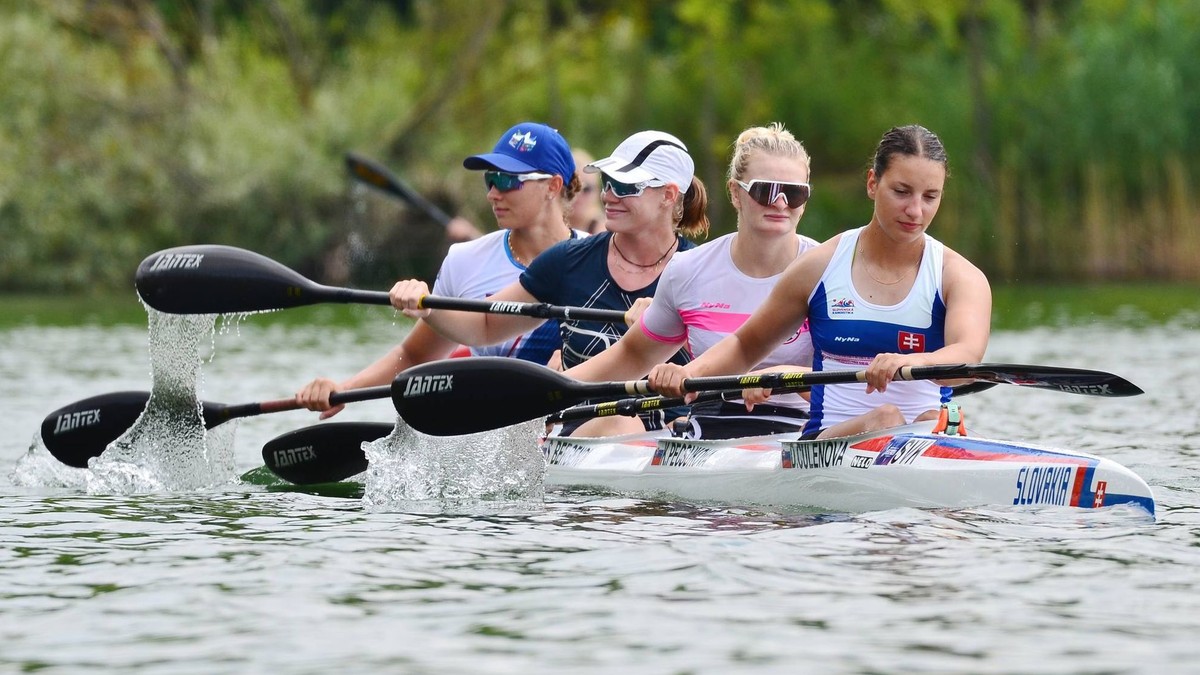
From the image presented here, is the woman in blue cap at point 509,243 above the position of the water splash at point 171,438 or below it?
above

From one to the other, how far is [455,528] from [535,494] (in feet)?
3.44

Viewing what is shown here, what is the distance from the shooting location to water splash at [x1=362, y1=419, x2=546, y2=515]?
7.35 m

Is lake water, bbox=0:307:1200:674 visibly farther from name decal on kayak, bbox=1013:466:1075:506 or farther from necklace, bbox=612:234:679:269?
necklace, bbox=612:234:679:269

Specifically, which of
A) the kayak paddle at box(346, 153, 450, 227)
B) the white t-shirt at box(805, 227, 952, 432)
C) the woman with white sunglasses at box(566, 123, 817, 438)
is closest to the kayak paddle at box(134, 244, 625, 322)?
the woman with white sunglasses at box(566, 123, 817, 438)

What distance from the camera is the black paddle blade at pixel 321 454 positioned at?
8312mm

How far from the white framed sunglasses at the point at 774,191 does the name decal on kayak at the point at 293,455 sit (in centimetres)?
270

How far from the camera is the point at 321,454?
328 inches

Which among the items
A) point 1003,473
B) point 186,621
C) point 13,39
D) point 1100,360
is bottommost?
point 186,621

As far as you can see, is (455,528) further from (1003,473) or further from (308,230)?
(308,230)

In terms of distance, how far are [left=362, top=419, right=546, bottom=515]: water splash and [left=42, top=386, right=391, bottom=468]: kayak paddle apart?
970 millimetres

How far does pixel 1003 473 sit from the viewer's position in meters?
6.09

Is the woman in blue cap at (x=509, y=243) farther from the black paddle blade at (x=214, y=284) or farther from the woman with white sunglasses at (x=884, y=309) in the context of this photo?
the woman with white sunglasses at (x=884, y=309)

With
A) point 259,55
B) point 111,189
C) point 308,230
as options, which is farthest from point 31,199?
point 259,55

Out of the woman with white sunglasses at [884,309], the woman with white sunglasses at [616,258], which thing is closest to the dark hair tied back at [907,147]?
the woman with white sunglasses at [884,309]
